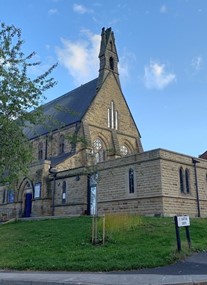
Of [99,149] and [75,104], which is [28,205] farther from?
[75,104]

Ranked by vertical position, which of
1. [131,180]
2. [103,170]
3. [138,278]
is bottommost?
[138,278]

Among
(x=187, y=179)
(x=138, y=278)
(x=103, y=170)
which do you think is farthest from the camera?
(x=103, y=170)

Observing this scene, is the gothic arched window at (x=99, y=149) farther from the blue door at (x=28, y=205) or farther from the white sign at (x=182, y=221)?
the white sign at (x=182, y=221)

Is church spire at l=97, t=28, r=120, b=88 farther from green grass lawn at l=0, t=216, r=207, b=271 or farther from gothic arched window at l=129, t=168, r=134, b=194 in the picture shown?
green grass lawn at l=0, t=216, r=207, b=271

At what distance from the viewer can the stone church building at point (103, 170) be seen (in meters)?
23.0

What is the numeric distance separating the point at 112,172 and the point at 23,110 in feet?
41.2

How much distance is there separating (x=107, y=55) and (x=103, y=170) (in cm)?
2147

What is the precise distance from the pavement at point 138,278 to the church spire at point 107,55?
3369cm

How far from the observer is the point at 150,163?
929 inches

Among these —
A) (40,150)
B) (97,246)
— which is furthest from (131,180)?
(40,150)

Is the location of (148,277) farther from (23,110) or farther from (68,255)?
(23,110)

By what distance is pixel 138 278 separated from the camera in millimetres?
8383

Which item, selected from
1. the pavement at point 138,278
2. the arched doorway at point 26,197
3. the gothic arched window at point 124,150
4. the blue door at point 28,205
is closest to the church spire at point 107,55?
the gothic arched window at point 124,150

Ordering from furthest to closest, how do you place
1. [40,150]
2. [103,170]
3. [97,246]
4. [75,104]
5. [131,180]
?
[40,150], [75,104], [103,170], [131,180], [97,246]
